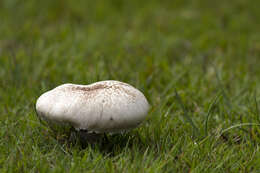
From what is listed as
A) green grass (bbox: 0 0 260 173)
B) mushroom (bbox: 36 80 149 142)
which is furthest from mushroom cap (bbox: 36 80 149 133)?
green grass (bbox: 0 0 260 173)

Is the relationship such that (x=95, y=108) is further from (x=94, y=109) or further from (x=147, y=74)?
(x=147, y=74)

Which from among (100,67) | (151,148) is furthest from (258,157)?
(100,67)

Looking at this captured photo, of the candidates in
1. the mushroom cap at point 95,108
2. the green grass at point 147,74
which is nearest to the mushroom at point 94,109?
the mushroom cap at point 95,108

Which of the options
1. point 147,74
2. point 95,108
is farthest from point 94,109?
point 147,74

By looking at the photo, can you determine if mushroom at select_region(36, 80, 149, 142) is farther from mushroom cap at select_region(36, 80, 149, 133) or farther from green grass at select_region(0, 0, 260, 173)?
green grass at select_region(0, 0, 260, 173)

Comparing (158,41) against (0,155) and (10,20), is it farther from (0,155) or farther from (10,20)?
(0,155)

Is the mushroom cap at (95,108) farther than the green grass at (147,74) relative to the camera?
No

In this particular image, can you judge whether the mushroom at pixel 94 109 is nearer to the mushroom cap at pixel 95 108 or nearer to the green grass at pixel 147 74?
the mushroom cap at pixel 95 108
